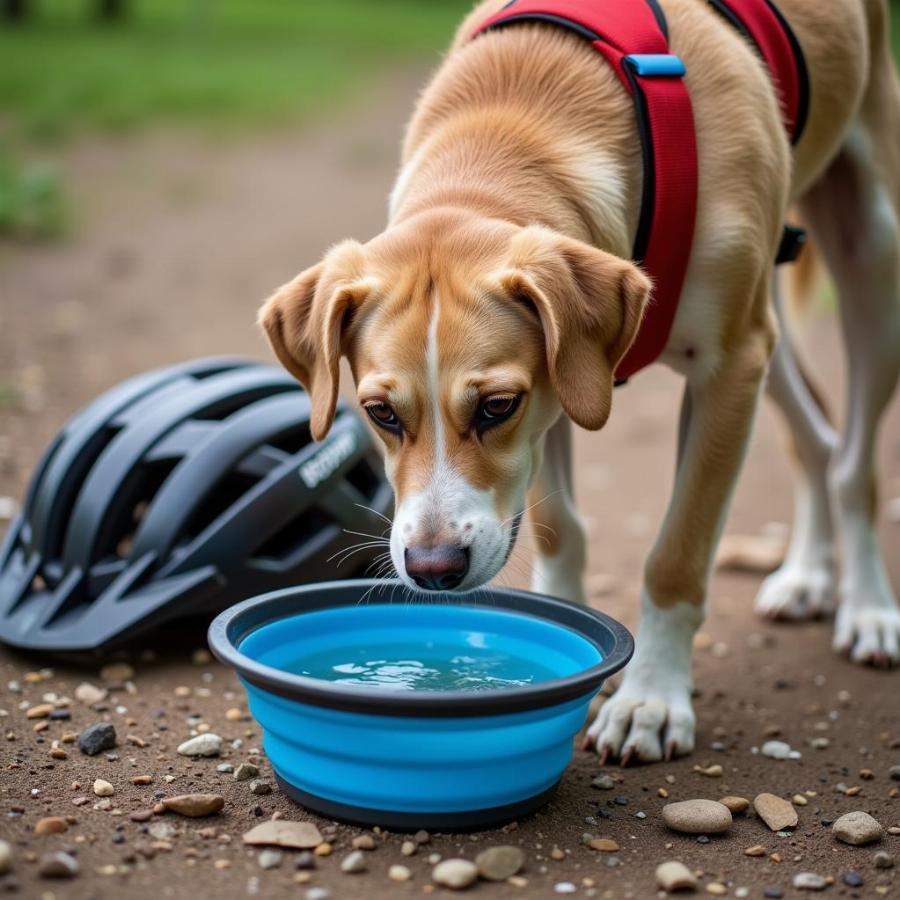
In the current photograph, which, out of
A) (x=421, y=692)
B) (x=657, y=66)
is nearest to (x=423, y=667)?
(x=421, y=692)

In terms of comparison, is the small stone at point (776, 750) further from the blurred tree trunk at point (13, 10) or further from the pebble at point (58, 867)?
the blurred tree trunk at point (13, 10)

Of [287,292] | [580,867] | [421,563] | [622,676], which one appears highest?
[287,292]

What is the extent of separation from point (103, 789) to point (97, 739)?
263 mm

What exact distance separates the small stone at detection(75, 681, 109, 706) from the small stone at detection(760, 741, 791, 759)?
1.79m

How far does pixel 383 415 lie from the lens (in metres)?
3.04

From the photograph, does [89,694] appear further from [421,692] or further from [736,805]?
[736,805]

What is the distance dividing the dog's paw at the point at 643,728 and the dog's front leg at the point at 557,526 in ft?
1.70

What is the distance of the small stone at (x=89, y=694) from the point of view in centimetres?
359

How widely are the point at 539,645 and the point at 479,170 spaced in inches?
46.9

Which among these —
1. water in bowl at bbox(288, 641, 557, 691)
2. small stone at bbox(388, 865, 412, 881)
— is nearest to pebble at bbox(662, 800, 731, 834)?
water in bowl at bbox(288, 641, 557, 691)

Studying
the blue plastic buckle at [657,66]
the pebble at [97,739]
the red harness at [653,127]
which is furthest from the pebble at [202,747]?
the blue plastic buckle at [657,66]

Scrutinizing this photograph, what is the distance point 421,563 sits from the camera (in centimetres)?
280

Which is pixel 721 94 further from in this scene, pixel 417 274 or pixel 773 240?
pixel 417 274

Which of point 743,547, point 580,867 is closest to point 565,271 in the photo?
point 580,867
